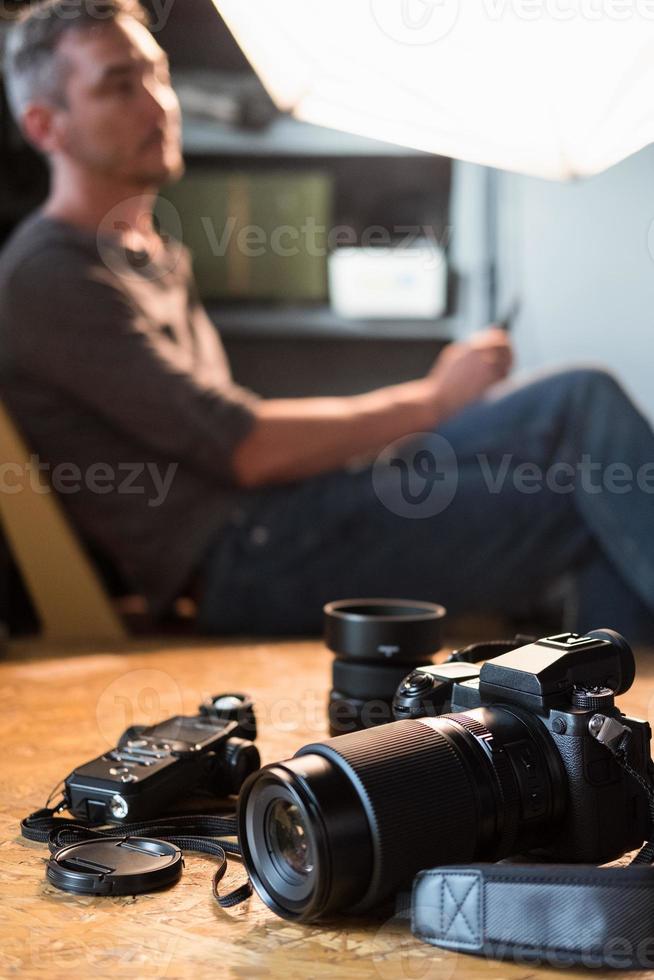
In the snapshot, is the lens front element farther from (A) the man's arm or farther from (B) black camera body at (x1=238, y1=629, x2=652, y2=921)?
(A) the man's arm

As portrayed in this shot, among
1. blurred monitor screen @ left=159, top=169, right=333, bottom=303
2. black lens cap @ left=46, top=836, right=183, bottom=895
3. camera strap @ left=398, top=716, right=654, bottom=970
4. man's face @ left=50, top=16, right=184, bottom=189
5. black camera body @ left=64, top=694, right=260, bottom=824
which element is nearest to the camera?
camera strap @ left=398, top=716, right=654, bottom=970

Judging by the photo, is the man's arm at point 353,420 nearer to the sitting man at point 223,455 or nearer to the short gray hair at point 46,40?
the sitting man at point 223,455

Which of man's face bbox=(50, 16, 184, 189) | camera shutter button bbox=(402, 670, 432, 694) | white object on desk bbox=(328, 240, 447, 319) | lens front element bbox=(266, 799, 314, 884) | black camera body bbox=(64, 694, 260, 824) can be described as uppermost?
man's face bbox=(50, 16, 184, 189)

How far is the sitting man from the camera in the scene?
1709 mm

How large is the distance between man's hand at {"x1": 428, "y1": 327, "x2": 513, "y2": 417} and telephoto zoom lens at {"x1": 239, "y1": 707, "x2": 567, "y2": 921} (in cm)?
131

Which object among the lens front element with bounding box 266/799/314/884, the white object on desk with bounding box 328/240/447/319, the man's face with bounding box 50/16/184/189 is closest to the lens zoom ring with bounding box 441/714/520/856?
the lens front element with bounding box 266/799/314/884

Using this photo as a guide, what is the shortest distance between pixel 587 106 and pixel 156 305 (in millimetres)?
1003

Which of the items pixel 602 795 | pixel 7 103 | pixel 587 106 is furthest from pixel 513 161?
pixel 7 103

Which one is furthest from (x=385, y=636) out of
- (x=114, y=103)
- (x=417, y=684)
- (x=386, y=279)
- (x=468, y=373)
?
(x=386, y=279)

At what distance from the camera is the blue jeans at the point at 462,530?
1.76 m

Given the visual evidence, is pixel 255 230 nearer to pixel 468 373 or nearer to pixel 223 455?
pixel 468 373

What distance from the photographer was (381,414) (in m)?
1.90

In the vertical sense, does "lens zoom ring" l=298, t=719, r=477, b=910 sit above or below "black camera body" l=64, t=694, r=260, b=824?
above

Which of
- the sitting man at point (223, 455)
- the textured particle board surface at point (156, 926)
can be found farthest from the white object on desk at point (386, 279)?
the textured particle board surface at point (156, 926)
